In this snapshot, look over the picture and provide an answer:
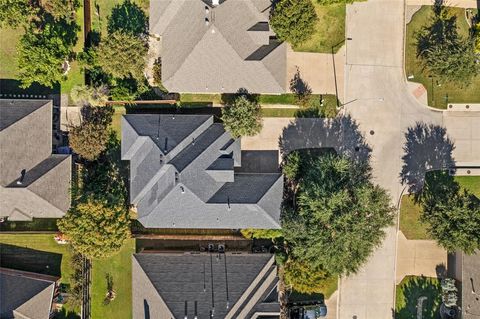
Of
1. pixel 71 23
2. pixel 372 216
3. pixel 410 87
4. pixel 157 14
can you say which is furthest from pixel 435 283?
pixel 71 23

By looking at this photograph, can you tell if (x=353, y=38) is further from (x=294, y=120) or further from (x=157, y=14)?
(x=157, y=14)

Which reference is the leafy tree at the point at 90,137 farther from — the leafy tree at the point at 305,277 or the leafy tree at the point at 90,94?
the leafy tree at the point at 305,277

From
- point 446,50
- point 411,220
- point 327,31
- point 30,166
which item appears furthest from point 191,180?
point 446,50

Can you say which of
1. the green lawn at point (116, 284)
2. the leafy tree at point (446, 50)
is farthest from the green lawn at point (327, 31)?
the green lawn at point (116, 284)

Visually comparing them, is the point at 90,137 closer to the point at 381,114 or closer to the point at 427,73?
the point at 381,114

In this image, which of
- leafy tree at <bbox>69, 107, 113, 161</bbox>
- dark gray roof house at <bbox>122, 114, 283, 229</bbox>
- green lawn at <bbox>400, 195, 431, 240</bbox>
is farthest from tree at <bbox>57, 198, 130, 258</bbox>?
green lawn at <bbox>400, 195, 431, 240</bbox>

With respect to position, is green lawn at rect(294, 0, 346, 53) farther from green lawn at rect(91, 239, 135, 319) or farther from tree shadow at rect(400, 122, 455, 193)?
green lawn at rect(91, 239, 135, 319)
